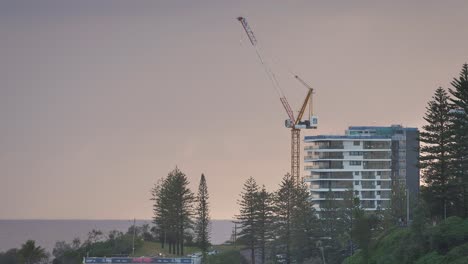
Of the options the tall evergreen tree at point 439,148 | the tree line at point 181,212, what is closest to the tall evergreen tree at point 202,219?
the tree line at point 181,212

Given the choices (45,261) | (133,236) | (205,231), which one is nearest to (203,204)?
(205,231)

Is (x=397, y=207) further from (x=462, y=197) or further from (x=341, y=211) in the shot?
(x=462, y=197)

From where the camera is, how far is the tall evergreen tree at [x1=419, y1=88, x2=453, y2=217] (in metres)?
117

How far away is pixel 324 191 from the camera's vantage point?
199m

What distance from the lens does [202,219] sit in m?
186

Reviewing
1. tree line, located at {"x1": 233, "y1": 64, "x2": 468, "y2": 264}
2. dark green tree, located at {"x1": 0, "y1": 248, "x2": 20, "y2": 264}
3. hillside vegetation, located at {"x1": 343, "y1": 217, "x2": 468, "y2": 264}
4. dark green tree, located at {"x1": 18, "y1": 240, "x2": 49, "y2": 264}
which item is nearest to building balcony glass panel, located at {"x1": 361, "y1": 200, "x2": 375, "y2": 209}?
tree line, located at {"x1": 233, "y1": 64, "x2": 468, "y2": 264}

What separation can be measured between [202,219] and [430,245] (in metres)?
89.3

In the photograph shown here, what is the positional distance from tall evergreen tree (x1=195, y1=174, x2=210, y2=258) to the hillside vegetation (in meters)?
71.8

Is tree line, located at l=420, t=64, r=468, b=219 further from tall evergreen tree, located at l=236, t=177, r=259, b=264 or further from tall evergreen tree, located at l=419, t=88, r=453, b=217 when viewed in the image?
tall evergreen tree, located at l=236, t=177, r=259, b=264

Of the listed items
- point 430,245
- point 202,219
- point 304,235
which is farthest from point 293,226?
point 430,245

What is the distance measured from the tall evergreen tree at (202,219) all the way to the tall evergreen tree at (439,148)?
6893 cm

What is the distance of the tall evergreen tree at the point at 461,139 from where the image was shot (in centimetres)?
11256

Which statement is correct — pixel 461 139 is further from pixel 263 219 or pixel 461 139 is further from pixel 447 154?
pixel 263 219

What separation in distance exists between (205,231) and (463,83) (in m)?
81.9
